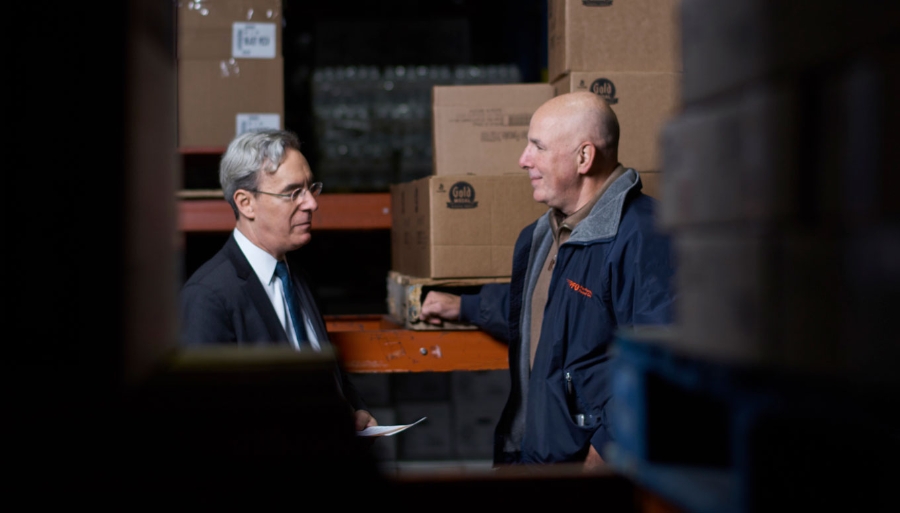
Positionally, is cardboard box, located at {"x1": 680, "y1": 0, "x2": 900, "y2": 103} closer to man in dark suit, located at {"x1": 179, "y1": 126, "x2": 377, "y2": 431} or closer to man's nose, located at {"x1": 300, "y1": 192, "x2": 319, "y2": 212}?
man in dark suit, located at {"x1": 179, "y1": 126, "x2": 377, "y2": 431}

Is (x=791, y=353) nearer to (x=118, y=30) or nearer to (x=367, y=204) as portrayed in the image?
(x=118, y=30)

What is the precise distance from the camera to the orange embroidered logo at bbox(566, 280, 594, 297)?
2959 millimetres

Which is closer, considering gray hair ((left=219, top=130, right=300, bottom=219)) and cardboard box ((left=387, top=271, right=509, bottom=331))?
gray hair ((left=219, top=130, right=300, bottom=219))

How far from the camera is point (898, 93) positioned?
0.93 meters

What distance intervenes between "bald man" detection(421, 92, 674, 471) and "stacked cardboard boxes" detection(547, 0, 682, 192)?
1.15 ft

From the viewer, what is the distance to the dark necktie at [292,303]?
10.2ft

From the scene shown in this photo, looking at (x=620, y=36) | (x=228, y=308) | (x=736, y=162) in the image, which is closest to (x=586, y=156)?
(x=620, y=36)

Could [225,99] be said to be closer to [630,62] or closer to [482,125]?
[482,125]

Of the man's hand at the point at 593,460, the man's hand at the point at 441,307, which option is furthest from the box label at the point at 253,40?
the man's hand at the point at 593,460

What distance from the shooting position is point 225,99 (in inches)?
162

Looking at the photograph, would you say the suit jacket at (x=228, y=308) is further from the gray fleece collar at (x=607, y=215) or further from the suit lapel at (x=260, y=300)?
the gray fleece collar at (x=607, y=215)

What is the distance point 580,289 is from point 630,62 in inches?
50.6

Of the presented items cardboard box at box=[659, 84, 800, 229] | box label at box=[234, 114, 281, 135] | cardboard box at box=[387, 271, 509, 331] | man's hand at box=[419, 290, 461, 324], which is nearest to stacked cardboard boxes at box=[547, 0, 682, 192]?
cardboard box at box=[387, 271, 509, 331]

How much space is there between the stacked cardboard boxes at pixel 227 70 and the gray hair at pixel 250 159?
2.86 ft
